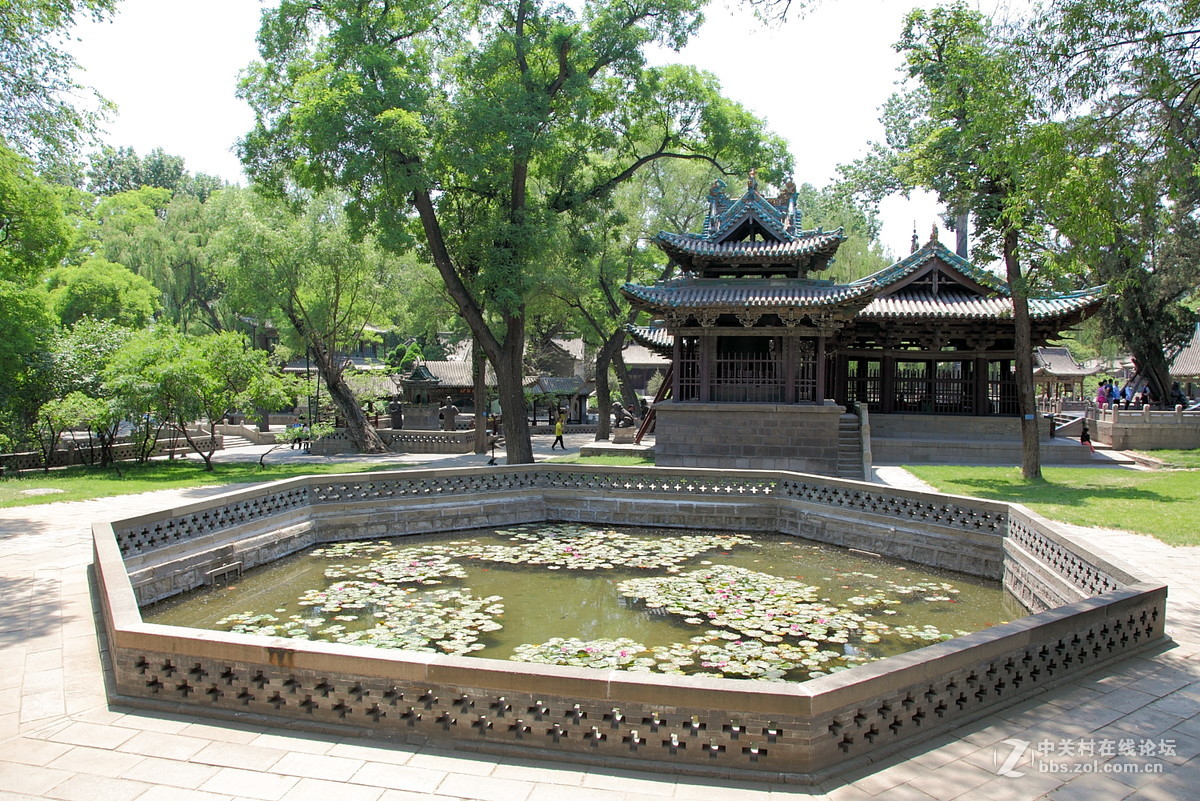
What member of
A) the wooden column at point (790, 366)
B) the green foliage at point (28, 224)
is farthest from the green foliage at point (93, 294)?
the wooden column at point (790, 366)

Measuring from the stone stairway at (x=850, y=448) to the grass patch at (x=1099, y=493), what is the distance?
1.33 metres

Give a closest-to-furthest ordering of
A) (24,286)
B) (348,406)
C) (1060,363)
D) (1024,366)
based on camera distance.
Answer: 1. (1024,366)
2. (24,286)
3. (348,406)
4. (1060,363)

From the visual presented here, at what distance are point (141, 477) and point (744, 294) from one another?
626 inches

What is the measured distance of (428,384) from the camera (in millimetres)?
34688

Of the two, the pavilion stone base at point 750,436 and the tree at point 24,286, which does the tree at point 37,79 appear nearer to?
the tree at point 24,286

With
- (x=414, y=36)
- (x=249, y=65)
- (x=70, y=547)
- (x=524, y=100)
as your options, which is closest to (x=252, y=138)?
(x=249, y=65)

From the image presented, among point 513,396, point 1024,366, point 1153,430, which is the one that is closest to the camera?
point 1024,366

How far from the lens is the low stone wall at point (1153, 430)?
22.6 metres

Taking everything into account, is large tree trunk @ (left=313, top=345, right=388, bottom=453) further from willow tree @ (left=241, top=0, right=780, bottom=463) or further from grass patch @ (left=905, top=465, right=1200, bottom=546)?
grass patch @ (left=905, top=465, right=1200, bottom=546)

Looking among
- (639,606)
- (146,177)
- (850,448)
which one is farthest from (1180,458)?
(146,177)

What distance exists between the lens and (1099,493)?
14.6m
